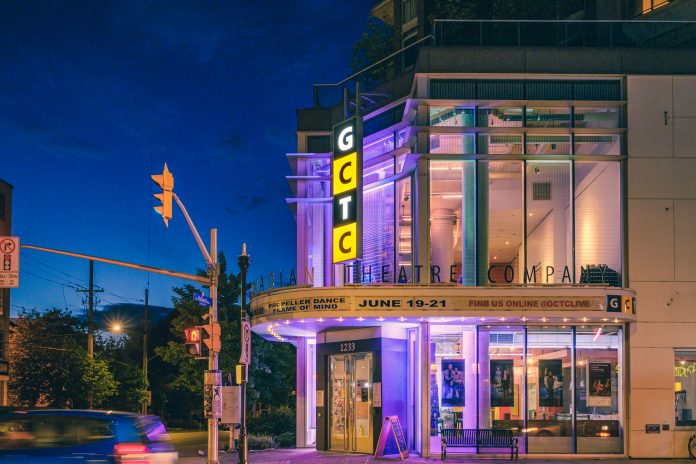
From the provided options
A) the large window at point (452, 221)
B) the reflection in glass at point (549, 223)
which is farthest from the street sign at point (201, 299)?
the reflection in glass at point (549, 223)

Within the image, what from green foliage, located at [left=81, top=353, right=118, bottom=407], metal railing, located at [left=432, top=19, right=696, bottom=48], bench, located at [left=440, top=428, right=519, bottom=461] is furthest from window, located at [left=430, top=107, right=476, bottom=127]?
green foliage, located at [left=81, top=353, right=118, bottom=407]

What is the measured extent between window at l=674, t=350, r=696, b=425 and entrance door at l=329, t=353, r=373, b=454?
914 cm

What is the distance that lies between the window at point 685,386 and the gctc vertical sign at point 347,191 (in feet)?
32.8

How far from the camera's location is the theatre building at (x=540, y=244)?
24.6 metres

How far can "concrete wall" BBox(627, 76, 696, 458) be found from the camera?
2444cm

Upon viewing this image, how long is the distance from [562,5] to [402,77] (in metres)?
9.24

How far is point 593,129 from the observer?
83.4 feet

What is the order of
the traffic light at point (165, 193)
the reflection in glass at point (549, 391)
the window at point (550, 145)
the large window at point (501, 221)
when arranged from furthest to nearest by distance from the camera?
the window at point (550, 145) → the large window at point (501, 221) → the reflection in glass at point (549, 391) → the traffic light at point (165, 193)

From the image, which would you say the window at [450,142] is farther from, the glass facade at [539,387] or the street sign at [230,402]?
the street sign at [230,402]

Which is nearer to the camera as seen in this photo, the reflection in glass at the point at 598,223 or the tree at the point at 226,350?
the reflection in glass at the point at 598,223

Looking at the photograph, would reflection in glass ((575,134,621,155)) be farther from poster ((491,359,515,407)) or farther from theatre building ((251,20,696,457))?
poster ((491,359,515,407))

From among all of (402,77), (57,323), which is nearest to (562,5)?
(402,77)

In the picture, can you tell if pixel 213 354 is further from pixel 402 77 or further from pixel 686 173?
pixel 686 173

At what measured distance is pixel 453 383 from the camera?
25125 millimetres
